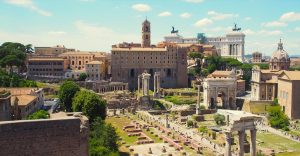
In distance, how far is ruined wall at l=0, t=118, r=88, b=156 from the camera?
23.7 meters

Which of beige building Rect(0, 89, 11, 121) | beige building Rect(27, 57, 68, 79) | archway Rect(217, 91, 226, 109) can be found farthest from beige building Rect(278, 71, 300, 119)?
beige building Rect(27, 57, 68, 79)

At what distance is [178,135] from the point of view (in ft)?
158

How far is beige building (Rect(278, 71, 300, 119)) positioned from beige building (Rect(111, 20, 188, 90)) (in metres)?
35.3

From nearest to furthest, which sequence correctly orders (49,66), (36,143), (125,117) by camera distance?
(36,143) → (125,117) → (49,66)

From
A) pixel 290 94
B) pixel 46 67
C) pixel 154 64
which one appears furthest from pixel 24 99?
pixel 154 64

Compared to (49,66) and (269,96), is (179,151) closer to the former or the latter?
(269,96)

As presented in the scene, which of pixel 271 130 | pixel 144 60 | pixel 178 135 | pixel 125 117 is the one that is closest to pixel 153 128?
pixel 178 135

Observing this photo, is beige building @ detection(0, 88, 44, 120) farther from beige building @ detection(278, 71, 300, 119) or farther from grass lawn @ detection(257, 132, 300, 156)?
beige building @ detection(278, 71, 300, 119)

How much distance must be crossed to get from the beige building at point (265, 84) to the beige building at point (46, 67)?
1803 inches

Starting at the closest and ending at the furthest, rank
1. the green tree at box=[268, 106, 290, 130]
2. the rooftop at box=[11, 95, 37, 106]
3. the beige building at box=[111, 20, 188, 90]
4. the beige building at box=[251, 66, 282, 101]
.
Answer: the rooftop at box=[11, 95, 37, 106], the green tree at box=[268, 106, 290, 130], the beige building at box=[251, 66, 282, 101], the beige building at box=[111, 20, 188, 90]

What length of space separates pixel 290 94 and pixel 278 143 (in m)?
19.9

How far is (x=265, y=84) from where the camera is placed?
241 ft

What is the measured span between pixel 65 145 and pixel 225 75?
195ft

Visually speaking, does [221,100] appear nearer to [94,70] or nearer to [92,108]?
[94,70]
